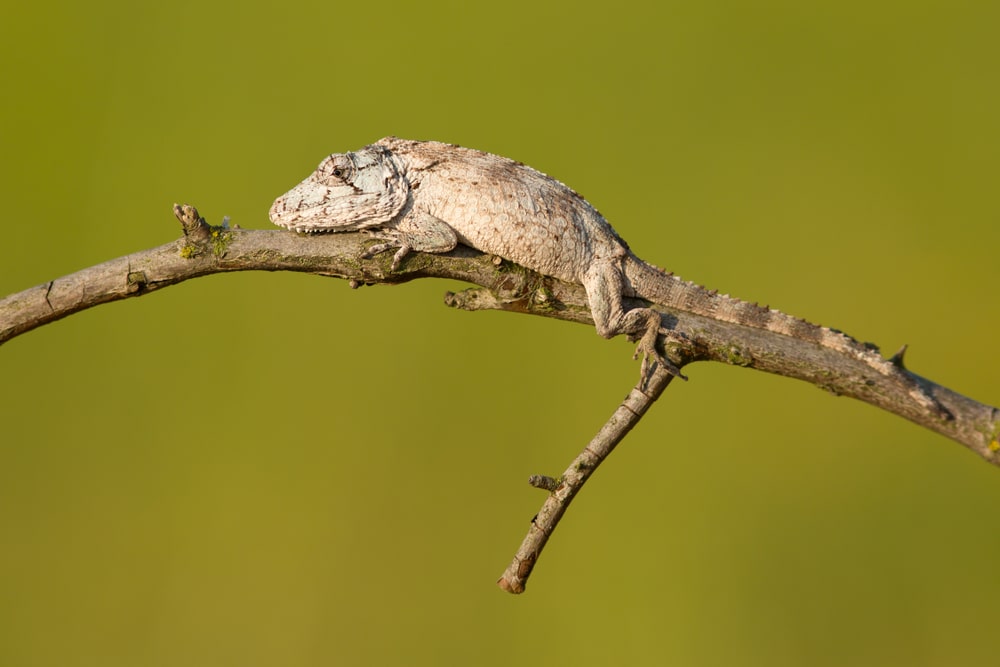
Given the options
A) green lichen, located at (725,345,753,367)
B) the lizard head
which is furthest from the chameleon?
green lichen, located at (725,345,753,367)

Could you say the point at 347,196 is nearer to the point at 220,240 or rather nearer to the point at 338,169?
the point at 338,169

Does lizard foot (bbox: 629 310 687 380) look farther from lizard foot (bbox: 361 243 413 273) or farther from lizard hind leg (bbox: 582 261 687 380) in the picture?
lizard foot (bbox: 361 243 413 273)

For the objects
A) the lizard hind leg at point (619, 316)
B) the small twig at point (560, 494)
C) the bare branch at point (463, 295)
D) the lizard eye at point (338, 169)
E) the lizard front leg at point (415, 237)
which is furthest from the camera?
the lizard eye at point (338, 169)

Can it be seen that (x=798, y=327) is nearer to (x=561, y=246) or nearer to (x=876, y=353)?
(x=876, y=353)

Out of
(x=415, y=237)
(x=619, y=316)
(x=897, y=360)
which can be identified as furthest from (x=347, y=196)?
(x=897, y=360)

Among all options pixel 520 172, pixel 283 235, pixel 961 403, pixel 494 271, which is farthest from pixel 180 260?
pixel 961 403

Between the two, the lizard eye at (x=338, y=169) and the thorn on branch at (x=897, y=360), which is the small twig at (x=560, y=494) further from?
the lizard eye at (x=338, y=169)

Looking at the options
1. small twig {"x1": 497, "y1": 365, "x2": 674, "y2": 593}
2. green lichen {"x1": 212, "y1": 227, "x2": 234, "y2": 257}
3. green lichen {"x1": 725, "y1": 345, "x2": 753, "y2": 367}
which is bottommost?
Answer: small twig {"x1": 497, "y1": 365, "x2": 674, "y2": 593}

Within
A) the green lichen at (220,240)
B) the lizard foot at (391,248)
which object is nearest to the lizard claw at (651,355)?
the lizard foot at (391,248)
